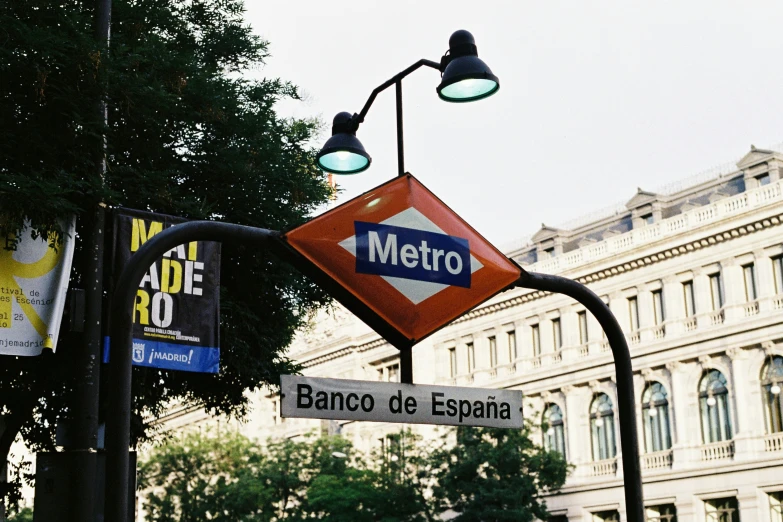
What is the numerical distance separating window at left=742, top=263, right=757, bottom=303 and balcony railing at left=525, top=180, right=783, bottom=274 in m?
2.25

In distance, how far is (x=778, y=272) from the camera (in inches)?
1758

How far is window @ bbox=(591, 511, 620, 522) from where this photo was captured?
49.5 meters

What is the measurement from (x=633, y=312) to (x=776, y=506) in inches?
414

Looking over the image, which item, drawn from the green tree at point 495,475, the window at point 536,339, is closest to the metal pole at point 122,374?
the green tree at point 495,475

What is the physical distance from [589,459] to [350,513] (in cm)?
1114

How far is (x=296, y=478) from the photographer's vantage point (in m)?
51.8

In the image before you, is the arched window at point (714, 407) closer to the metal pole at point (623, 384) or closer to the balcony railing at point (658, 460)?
the balcony railing at point (658, 460)

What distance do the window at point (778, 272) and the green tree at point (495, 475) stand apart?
1045cm

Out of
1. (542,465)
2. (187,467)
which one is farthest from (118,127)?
(187,467)

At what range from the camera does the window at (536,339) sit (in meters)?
54.7

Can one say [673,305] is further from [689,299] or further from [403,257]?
[403,257]

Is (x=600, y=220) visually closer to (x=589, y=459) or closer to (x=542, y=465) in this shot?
(x=589, y=459)

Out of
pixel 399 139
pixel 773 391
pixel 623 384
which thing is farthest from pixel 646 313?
pixel 623 384

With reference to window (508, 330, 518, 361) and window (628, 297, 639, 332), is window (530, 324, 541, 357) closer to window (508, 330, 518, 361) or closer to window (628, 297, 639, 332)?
window (508, 330, 518, 361)
